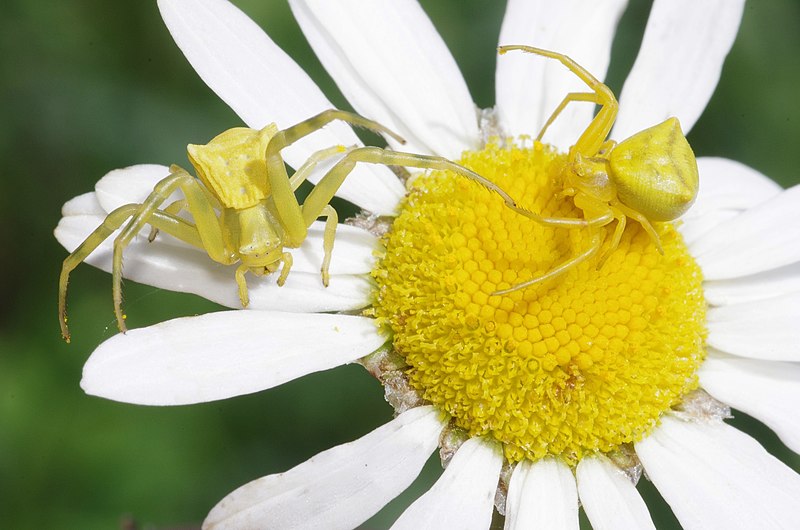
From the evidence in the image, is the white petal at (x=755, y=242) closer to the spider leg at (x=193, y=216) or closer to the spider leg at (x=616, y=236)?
the spider leg at (x=616, y=236)

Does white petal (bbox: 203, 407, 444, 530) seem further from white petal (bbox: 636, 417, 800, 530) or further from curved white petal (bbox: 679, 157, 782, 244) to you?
curved white petal (bbox: 679, 157, 782, 244)

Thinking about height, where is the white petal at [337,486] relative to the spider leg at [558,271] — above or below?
below

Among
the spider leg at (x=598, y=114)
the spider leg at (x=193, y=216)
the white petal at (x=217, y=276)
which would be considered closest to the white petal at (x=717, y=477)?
the spider leg at (x=598, y=114)

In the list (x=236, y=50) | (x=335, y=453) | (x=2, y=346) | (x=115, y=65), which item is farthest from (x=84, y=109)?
(x=335, y=453)

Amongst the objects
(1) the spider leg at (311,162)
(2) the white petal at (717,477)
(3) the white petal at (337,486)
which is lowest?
(3) the white petal at (337,486)

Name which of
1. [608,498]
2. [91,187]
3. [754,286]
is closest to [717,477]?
[608,498]
